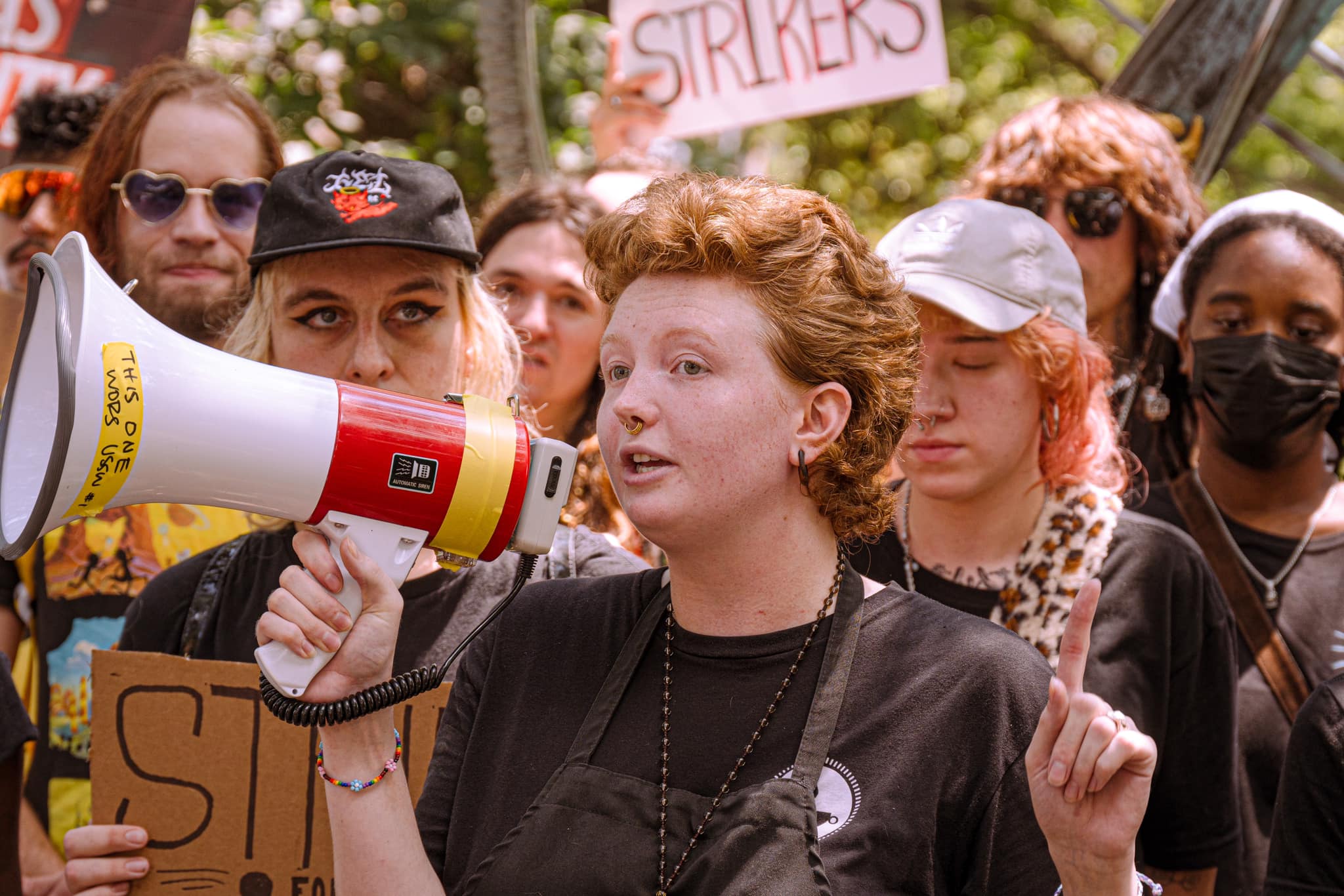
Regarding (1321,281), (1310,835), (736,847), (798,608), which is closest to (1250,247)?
(1321,281)

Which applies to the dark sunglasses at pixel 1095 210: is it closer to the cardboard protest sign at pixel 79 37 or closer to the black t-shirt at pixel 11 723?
the black t-shirt at pixel 11 723

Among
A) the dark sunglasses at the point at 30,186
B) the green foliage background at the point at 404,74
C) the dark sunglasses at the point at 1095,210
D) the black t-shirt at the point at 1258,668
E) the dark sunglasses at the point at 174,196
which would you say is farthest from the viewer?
the green foliage background at the point at 404,74

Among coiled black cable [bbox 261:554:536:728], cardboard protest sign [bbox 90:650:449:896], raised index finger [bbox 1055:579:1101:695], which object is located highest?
raised index finger [bbox 1055:579:1101:695]

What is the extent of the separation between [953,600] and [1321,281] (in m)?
1.29

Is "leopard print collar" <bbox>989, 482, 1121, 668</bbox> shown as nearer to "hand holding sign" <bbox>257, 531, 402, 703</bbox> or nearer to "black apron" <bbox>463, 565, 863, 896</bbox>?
"black apron" <bbox>463, 565, 863, 896</bbox>

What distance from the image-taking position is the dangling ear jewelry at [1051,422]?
307 centimetres

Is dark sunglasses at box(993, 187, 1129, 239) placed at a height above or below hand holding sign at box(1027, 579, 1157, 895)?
above

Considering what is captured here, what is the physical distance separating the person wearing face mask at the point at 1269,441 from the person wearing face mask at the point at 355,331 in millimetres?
1537

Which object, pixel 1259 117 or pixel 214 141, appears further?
pixel 1259 117

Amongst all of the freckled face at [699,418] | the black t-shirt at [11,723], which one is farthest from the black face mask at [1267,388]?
the black t-shirt at [11,723]

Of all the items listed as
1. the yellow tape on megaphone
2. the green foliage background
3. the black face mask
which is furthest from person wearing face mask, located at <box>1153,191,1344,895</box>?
→ the yellow tape on megaphone

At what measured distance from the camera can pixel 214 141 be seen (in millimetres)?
3641

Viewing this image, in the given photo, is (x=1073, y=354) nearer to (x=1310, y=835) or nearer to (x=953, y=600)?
(x=953, y=600)

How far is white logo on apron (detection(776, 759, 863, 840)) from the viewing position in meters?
1.92
